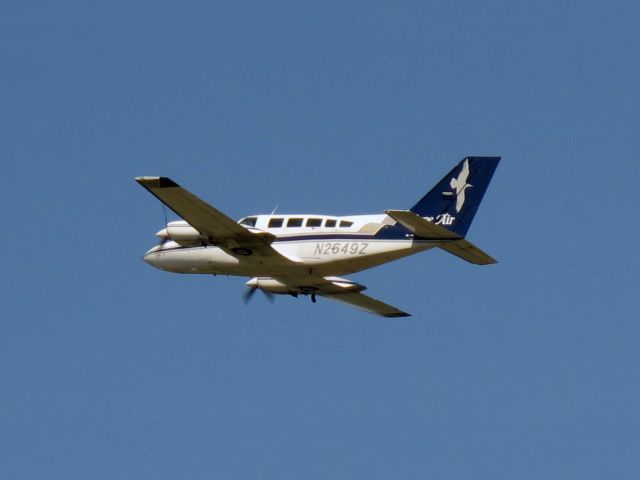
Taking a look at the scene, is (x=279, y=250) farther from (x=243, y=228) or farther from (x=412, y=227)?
(x=412, y=227)

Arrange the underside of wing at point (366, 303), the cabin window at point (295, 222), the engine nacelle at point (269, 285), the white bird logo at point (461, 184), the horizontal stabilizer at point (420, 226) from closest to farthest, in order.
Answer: the horizontal stabilizer at point (420, 226), the white bird logo at point (461, 184), the cabin window at point (295, 222), the engine nacelle at point (269, 285), the underside of wing at point (366, 303)

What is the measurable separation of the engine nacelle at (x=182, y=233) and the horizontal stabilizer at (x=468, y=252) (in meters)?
9.35

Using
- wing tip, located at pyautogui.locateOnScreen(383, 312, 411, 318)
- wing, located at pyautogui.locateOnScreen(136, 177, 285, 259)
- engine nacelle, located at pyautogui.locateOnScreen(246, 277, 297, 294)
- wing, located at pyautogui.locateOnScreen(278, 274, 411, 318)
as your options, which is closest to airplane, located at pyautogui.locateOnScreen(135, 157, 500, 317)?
wing, located at pyautogui.locateOnScreen(136, 177, 285, 259)

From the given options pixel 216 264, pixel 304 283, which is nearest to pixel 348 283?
pixel 304 283

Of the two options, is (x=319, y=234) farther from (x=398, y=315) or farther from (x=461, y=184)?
(x=398, y=315)

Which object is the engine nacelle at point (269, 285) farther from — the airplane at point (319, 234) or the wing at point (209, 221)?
the wing at point (209, 221)

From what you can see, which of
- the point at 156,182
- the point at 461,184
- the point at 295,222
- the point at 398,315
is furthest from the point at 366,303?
the point at 156,182

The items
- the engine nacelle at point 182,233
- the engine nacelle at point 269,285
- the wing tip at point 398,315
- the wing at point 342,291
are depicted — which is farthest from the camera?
the wing tip at point 398,315

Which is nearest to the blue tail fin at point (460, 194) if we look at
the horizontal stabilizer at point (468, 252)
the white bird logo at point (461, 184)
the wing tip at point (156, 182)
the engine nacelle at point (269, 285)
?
the white bird logo at point (461, 184)

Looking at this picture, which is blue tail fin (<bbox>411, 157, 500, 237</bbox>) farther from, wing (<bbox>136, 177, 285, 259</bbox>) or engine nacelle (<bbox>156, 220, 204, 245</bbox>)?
engine nacelle (<bbox>156, 220, 204, 245</bbox>)

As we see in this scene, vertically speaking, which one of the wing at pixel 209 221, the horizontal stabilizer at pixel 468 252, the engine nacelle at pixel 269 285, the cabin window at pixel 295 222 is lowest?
the engine nacelle at pixel 269 285

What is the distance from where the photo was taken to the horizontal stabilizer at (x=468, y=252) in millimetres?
51844

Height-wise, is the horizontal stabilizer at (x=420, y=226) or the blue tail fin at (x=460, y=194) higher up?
the blue tail fin at (x=460, y=194)

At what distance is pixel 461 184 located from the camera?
173 ft
